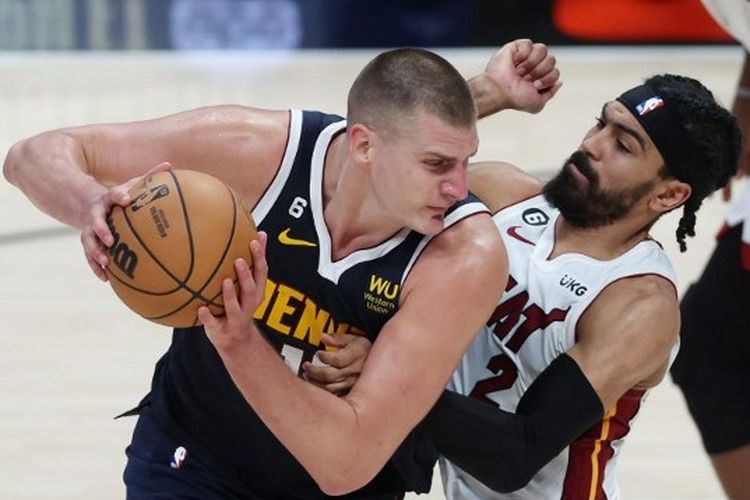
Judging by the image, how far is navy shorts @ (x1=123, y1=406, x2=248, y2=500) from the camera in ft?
12.0

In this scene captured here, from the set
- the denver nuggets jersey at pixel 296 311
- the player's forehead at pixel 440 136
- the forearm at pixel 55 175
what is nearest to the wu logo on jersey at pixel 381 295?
the denver nuggets jersey at pixel 296 311

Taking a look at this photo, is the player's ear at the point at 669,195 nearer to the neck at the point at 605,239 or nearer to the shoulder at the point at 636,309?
the neck at the point at 605,239

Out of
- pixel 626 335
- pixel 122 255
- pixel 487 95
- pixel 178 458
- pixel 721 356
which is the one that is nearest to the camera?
pixel 122 255

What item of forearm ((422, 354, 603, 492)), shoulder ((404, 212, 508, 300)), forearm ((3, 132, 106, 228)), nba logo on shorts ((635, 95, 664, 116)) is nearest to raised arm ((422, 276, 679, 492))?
forearm ((422, 354, 603, 492))

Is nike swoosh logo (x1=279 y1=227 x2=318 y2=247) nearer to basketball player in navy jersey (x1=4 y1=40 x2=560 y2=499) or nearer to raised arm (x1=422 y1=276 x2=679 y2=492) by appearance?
basketball player in navy jersey (x1=4 y1=40 x2=560 y2=499)

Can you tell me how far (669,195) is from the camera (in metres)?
3.83

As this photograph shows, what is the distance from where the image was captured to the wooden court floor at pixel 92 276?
554 centimetres

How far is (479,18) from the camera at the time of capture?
12.1 metres

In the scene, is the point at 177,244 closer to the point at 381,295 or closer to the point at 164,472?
the point at 381,295

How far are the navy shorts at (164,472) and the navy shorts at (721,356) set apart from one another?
5.49 feet

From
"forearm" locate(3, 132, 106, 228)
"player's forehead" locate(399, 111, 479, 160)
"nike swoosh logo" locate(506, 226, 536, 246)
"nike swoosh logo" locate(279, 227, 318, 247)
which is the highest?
"player's forehead" locate(399, 111, 479, 160)

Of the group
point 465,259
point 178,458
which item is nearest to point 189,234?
point 465,259

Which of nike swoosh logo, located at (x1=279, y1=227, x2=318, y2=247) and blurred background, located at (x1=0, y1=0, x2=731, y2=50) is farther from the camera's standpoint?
blurred background, located at (x1=0, y1=0, x2=731, y2=50)

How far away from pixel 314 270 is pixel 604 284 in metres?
0.79
